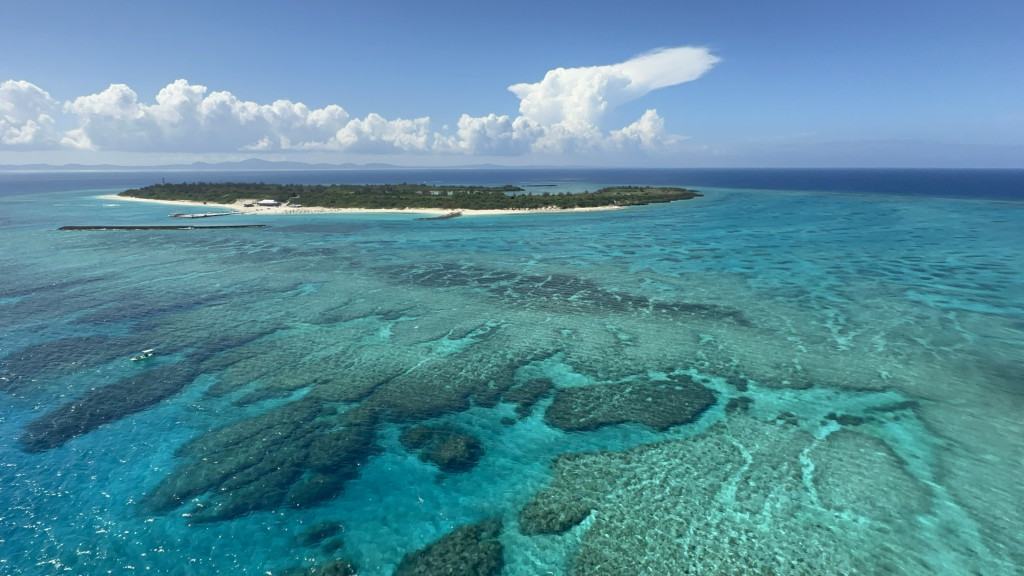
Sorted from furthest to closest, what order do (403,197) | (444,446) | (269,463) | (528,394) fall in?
1. (403,197)
2. (528,394)
3. (444,446)
4. (269,463)

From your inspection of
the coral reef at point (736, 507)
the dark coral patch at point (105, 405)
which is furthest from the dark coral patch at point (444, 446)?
the dark coral patch at point (105, 405)

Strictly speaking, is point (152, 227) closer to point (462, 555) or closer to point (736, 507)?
point (462, 555)

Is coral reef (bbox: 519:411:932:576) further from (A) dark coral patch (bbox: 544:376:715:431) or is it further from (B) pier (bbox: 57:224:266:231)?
(B) pier (bbox: 57:224:266:231)

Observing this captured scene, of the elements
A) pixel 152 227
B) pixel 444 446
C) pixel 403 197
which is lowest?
pixel 444 446

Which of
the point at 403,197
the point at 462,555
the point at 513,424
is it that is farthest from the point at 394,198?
the point at 462,555

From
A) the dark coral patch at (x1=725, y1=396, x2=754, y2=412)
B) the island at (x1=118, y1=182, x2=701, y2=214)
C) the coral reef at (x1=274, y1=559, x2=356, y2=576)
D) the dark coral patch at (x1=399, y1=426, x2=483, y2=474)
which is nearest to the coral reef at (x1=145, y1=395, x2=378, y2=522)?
the dark coral patch at (x1=399, y1=426, x2=483, y2=474)

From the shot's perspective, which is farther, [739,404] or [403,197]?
[403,197]
